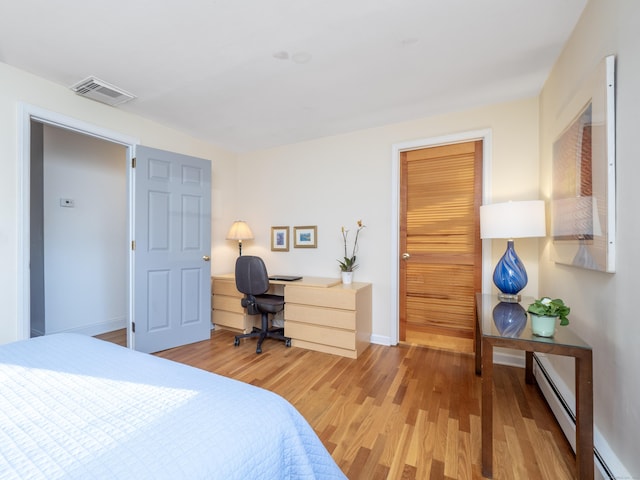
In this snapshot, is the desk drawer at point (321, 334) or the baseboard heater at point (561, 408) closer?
the baseboard heater at point (561, 408)

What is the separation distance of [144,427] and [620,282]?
170 cm

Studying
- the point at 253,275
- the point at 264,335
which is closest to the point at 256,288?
the point at 253,275

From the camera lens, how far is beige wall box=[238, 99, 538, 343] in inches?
96.7

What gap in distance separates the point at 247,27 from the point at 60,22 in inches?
42.0

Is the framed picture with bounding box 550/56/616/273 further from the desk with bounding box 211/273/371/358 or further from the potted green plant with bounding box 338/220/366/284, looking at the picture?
the potted green plant with bounding box 338/220/366/284

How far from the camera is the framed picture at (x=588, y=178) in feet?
3.83

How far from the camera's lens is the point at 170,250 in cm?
292

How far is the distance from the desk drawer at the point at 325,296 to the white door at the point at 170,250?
41.5 inches

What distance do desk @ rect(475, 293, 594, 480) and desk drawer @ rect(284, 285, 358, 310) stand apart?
1.27m

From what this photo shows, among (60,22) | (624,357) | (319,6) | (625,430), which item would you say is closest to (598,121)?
(624,357)

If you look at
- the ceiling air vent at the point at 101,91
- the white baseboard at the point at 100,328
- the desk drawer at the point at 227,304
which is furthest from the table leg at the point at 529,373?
the white baseboard at the point at 100,328

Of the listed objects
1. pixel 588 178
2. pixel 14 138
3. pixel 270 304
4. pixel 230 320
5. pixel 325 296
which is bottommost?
pixel 230 320

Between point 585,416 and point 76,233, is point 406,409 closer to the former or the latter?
point 585,416

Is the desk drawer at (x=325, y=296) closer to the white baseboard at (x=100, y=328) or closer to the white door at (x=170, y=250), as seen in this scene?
the white door at (x=170, y=250)
